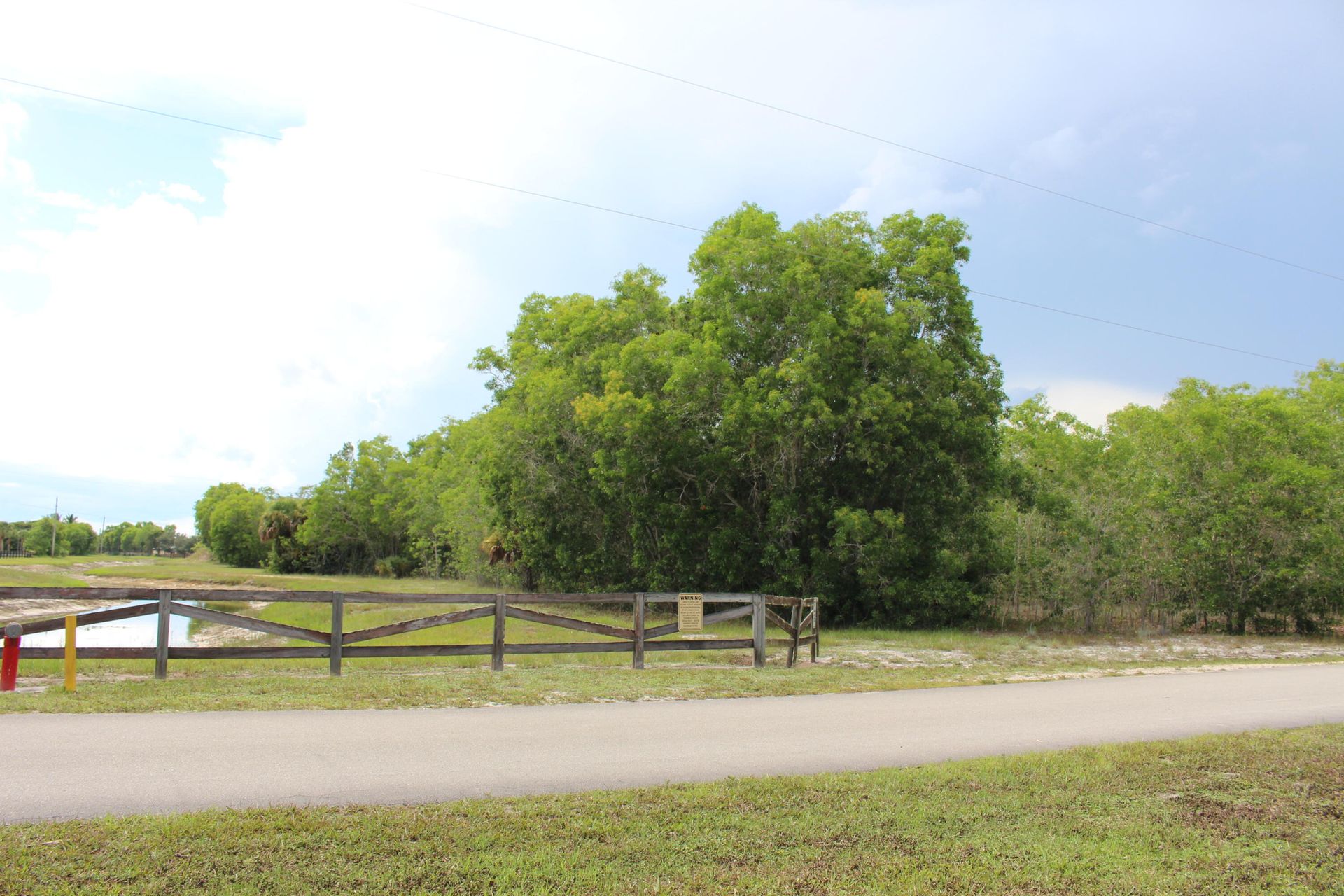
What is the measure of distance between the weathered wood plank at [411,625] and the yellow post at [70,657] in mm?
3002

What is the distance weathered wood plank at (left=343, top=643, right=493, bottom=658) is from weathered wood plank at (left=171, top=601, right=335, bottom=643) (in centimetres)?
49

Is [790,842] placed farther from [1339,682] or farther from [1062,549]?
[1062,549]

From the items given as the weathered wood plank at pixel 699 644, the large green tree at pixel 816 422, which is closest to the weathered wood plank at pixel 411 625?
the weathered wood plank at pixel 699 644

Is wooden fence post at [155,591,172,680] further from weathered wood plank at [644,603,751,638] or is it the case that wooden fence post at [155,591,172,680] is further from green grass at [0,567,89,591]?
green grass at [0,567,89,591]

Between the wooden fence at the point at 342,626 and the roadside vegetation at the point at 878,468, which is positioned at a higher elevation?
the roadside vegetation at the point at 878,468

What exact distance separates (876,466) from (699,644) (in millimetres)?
13529

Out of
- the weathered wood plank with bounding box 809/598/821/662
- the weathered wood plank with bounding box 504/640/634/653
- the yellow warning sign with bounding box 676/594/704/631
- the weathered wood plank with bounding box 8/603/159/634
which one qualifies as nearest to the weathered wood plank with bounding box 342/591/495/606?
the weathered wood plank with bounding box 504/640/634/653

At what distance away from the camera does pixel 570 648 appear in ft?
43.1

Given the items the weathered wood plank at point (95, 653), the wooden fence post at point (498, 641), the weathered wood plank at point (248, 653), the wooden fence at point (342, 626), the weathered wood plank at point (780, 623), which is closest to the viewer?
the weathered wood plank at point (95, 653)

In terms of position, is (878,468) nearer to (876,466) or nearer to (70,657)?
(876,466)

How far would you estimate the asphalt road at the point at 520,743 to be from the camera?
6.11 meters

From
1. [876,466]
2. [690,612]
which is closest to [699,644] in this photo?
[690,612]

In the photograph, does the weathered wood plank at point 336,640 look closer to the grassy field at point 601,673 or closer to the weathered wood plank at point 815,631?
the grassy field at point 601,673

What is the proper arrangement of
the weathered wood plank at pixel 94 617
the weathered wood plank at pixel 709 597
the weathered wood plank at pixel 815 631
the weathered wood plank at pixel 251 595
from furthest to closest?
the weathered wood plank at pixel 815 631 → the weathered wood plank at pixel 709 597 → the weathered wood plank at pixel 251 595 → the weathered wood plank at pixel 94 617
